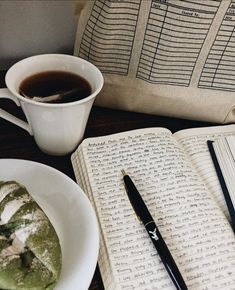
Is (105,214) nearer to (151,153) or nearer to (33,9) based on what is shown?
(151,153)

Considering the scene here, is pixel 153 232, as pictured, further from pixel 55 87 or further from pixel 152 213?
pixel 55 87

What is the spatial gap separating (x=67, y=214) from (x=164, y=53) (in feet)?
0.75

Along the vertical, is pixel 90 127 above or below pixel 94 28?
below

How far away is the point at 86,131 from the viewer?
0.51 metres

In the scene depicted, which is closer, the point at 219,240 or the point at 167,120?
the point at 219,240

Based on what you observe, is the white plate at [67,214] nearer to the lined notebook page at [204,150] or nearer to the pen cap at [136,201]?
the pen cap at [136,201]

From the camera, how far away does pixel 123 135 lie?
0.48 meters

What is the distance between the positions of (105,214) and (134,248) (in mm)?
49

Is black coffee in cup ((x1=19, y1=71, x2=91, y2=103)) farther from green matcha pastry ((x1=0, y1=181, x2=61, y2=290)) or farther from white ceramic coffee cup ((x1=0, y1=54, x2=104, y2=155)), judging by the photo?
green matcha pastry ((x1=0, y1=181, x2=61, y2=290))

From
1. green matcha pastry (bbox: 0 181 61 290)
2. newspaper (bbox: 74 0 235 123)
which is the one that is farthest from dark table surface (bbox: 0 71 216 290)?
green matcha pastry (bbox: 0 181 61 290)

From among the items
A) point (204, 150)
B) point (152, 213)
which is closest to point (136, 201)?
point (152, 213)

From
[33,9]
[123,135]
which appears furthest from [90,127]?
[33,9]

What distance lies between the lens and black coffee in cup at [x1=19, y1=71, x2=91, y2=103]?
1.43 ft

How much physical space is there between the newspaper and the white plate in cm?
18
